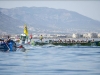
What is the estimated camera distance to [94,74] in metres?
26.6

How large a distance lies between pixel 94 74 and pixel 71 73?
5.47ft

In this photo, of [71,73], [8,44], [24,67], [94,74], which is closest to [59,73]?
[71,73]

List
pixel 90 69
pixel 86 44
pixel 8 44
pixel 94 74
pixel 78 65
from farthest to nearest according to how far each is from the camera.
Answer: pixel 86 44 → pixel 8 44 → pixel 78 65 → pixel 90 69 → pixel 94 74

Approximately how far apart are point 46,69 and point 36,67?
151 centimetres

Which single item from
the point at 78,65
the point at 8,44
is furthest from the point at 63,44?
the point at 78,65

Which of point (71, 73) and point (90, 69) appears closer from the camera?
point (71, 73)

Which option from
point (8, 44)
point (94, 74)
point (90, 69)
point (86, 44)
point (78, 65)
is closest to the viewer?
point (94, 74)

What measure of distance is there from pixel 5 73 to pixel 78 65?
750 cm

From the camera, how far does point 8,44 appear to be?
56.0m

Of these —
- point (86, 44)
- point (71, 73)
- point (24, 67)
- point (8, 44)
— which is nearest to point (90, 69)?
point (71, 73)

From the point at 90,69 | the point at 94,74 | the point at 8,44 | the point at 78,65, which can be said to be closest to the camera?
the point at 94,74

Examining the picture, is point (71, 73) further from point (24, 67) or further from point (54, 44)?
point (54, 44)

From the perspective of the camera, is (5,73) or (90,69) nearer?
(5,73)

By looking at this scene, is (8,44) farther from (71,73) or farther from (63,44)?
(71,73)
